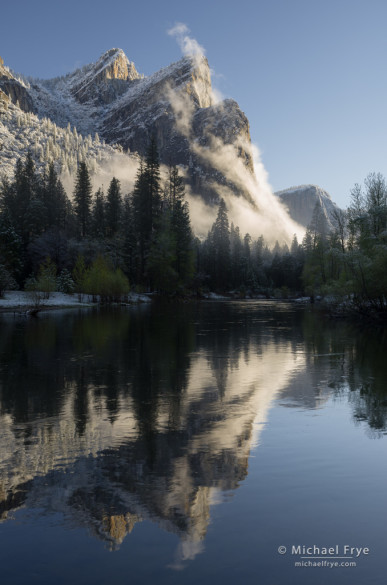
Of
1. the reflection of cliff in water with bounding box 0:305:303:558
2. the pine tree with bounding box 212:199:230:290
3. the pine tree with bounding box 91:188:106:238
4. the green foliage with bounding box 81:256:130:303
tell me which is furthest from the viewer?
the pine tree with bounding box 212:199:230:290

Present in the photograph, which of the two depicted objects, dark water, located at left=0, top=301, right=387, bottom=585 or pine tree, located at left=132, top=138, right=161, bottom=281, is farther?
pine tree, located at left=132, top=138, right=161, bottom=281

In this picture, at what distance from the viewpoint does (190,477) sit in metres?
6.73

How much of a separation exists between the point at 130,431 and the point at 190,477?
8.42ft

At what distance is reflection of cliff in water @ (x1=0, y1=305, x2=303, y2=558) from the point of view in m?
5.86

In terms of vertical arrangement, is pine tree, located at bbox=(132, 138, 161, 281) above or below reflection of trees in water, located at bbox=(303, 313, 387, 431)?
above

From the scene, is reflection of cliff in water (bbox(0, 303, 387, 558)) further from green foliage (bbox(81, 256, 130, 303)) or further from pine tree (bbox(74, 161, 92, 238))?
pine tree (bbox(74, 161, 92, 238))

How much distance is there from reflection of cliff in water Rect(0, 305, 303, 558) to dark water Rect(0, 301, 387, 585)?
3cm

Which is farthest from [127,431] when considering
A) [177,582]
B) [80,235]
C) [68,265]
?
[80,235]

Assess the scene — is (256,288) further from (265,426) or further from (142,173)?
(265,426)

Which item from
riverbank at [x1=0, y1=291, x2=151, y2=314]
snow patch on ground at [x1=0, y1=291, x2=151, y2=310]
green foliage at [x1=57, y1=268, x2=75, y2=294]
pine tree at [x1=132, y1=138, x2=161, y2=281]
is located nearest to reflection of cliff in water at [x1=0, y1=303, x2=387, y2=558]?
riverbank at [x1=0, y1=291, x2=151, y2=314]

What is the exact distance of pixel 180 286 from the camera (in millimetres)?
87938

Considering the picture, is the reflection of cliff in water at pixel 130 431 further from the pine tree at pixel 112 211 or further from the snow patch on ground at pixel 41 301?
the pine tree at pixel 112 211

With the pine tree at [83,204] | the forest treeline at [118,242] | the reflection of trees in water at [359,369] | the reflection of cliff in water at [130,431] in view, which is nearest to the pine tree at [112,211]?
the forest treeline at [118,242]

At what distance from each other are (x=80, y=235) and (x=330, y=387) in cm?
8786
